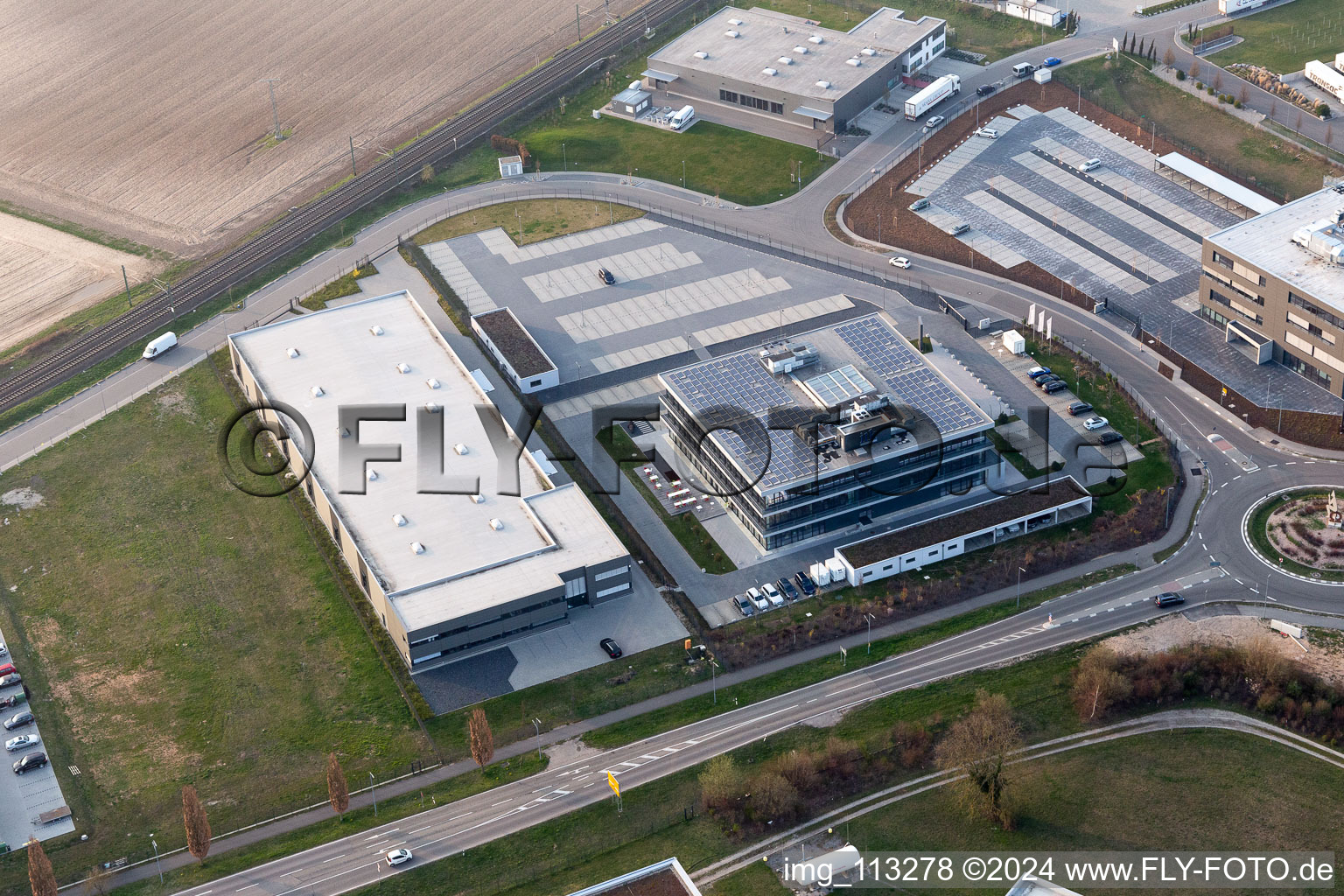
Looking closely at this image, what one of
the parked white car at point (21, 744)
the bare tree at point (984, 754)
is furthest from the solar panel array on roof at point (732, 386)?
the parked white car at point (21, 744)

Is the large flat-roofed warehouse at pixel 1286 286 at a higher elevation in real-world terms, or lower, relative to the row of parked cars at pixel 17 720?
higher

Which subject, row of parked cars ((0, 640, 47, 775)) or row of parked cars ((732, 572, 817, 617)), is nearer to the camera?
row of parked cars ((0, 640, 47, 775))

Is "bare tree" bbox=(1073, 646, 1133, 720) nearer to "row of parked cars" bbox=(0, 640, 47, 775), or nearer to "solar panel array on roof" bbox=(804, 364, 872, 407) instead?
"solar panel array on roof" bbox=(804, 364, 872, 407)

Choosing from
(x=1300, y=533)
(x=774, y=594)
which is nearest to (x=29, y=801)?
(x=774, y=594)

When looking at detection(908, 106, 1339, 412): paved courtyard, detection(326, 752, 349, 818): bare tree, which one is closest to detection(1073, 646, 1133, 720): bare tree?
detection(908, 106, 1339, 412): paved courtyard

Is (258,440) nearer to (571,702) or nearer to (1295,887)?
(571,702)

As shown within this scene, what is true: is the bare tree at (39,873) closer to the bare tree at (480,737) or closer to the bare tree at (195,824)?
the bare tree at (195,824)
